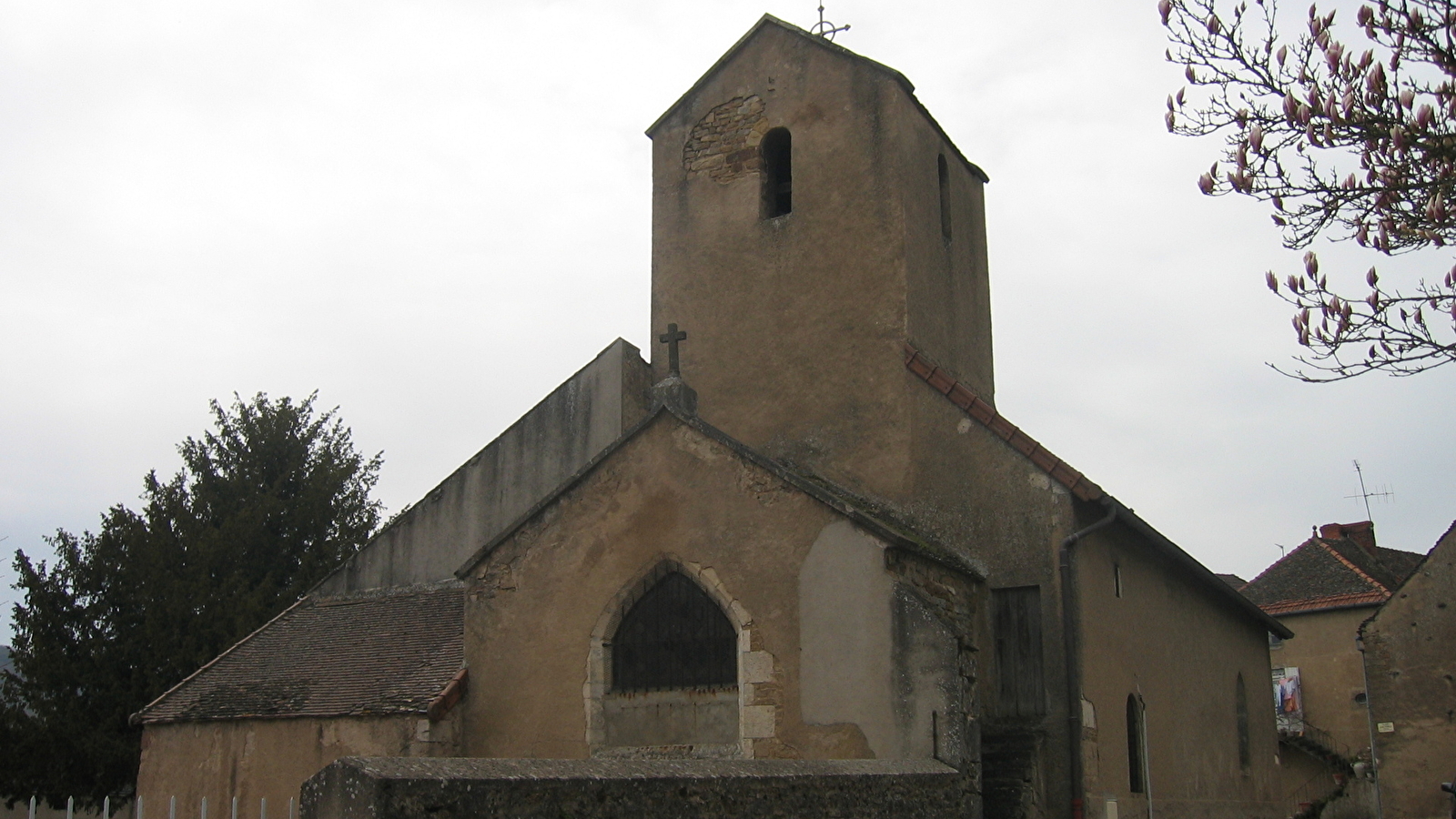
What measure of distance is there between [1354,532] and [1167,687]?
24.4 m

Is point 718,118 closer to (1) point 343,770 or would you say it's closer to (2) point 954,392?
(2) point 954,392

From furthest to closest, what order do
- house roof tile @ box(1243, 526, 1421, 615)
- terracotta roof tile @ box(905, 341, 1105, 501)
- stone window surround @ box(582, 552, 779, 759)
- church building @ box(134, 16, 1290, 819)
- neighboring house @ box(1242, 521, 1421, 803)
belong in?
house roof tile @ box(1243, 526, 1421, 615)
neighboring house @ box(1242, 521, 1421, 803)
terracotta roof tile @ box(905, 341, 1105, 501)
church building @ box(134, 16, 1290, 819)
stone window surround @ box(582, 552, 779, 759)

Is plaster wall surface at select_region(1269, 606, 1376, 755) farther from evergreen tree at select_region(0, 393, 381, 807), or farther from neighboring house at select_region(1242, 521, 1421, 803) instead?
evergreen tree at select_region(0, 393, 381, 807)

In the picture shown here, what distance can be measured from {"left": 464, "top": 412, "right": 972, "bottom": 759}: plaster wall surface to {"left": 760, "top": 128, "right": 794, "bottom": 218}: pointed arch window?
4.75m

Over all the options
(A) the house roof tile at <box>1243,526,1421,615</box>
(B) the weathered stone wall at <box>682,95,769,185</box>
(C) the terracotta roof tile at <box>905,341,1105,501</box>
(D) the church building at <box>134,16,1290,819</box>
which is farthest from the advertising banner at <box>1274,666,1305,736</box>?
(B) the weathered stone wall at <box>682,95,769,185</box>

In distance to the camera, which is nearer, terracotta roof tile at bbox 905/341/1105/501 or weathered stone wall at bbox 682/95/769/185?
terracotta roof tile at bbox 905/341/1105/501

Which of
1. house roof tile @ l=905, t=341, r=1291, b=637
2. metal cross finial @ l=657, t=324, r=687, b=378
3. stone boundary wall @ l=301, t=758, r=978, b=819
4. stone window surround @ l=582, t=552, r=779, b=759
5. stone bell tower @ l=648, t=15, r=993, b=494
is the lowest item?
stone boundary wall @ l=301, t=758, r=978, b=819

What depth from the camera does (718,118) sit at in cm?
1661

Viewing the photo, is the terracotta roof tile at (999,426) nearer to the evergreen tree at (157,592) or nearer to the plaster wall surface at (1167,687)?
the plaster wall surface at (1167,687)

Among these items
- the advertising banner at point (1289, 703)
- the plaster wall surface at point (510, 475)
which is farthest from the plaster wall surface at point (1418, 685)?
the plaster wall surface at point (510, 475)

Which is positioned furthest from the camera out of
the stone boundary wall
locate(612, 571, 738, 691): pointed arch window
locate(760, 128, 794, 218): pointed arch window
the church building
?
locate(760, 128, 794, 218): pointed arch window

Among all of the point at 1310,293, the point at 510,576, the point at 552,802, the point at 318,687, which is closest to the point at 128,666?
the point at 318,687

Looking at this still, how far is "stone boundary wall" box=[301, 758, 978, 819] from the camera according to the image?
508cm

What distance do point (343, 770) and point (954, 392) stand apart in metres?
9.70
